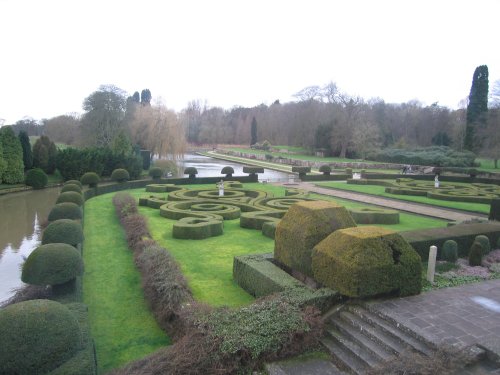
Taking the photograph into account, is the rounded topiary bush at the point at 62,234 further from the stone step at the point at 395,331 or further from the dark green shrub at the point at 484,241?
the dark green shrub at the point at 484,241

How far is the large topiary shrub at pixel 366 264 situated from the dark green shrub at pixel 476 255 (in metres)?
3.69

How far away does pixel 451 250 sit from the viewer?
10.0 meters

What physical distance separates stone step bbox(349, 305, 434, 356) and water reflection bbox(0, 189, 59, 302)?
8.13m

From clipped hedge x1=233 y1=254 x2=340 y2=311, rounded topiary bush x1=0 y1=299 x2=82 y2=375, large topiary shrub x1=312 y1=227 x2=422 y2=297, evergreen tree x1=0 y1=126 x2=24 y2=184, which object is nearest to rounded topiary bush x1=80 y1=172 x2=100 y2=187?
evergreen tree x1=0 y1=126 x2=24 y2=184

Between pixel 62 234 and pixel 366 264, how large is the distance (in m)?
7.28

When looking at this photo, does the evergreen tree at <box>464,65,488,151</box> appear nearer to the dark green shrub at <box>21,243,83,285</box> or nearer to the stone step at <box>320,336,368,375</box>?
the stone step at <box>320,336,368,375</box>

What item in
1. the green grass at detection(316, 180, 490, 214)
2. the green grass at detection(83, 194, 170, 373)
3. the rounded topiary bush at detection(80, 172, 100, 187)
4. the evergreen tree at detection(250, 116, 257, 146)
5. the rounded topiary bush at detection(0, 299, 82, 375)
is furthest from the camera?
the evergreen tree at detection(250, 116, 257, 146)

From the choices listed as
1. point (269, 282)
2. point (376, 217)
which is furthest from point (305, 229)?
point (376, 217)

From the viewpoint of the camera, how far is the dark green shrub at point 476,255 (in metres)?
9.99

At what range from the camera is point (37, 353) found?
14.4 ft

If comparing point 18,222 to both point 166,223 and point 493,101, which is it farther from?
point 493,101

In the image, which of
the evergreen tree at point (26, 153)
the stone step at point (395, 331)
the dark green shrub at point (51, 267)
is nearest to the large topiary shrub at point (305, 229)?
the stone step at point (395, 331)

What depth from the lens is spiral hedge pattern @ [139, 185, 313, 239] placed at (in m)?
12.6

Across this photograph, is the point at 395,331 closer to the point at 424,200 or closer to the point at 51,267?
the point at 51,267
